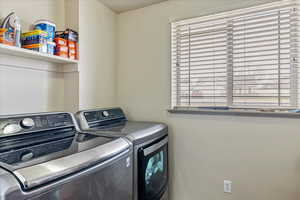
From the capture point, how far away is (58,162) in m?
0.82

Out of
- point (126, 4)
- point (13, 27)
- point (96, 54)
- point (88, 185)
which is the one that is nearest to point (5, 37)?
point (13, 27)

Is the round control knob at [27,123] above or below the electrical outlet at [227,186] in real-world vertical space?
above

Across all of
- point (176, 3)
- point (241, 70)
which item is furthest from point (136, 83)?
point (241, 70)

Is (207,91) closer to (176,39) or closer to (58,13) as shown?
(176,39)

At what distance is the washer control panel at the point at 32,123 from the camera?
109 centimetres

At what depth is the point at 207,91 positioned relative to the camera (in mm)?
1854

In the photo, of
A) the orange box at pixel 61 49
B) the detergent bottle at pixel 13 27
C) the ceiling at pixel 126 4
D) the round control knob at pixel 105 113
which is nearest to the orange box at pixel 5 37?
the detergent bottle at pixel 13 27

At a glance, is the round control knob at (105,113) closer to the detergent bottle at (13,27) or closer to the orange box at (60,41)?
the orange box at (60,41)

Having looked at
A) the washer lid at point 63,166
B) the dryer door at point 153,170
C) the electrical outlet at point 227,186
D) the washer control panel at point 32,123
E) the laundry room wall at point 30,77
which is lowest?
the electrical outlet at point 227,186

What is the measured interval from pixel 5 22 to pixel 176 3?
1.45m

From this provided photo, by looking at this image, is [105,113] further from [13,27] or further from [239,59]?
[239,59]

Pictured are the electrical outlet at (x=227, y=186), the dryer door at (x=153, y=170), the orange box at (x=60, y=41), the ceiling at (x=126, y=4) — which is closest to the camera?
the dryer door at (x=153, y=170)

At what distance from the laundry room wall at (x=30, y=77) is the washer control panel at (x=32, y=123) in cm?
36

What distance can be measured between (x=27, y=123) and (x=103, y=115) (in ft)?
2.31
